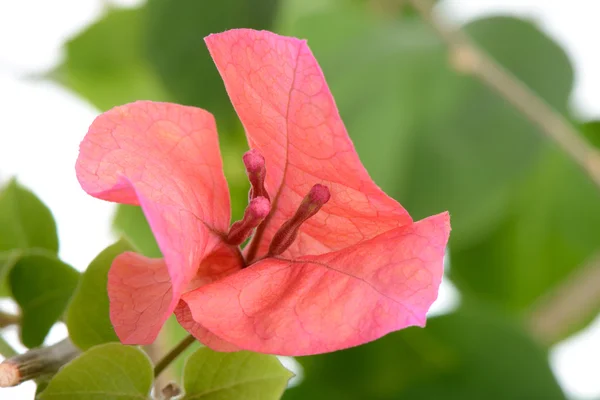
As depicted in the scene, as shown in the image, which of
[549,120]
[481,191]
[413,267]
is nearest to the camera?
[413,267]

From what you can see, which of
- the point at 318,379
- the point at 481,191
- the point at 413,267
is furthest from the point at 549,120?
the point at 413,267

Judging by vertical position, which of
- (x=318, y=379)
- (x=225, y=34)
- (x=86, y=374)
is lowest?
(x=318, y=379)

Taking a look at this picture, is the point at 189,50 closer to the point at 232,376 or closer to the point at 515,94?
the point at 515,94

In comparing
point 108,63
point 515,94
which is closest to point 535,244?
point 515,94

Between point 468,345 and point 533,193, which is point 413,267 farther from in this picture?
point 533,193

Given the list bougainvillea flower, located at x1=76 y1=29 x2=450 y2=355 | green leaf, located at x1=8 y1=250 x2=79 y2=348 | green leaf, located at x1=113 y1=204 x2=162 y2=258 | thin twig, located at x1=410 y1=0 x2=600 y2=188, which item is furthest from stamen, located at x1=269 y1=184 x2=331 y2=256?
green leaf, located at x1=113 y1=204 x2=162 y2=258
